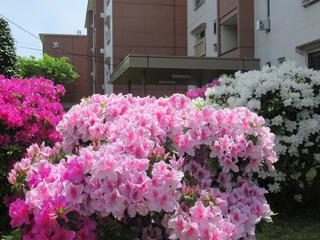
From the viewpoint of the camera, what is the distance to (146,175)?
92.8 inches

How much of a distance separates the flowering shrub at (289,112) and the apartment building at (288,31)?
5.96m

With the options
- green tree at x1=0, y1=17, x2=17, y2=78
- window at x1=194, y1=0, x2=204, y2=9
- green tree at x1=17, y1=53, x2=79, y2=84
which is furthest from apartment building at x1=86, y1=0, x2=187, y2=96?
green tree at x1=17, y1=53, x2=79, y2=84

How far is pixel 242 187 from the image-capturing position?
9.30 feet

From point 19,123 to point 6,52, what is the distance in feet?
25.2

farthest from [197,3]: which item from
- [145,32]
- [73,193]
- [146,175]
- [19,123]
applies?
[73,193]

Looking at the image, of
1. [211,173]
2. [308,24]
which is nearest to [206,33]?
[308,24]

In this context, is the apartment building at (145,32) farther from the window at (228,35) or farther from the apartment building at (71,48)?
the apartment building at (71,48)

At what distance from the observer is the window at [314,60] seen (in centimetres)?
1168

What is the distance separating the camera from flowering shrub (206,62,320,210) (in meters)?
5.66

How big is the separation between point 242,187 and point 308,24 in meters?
10.0

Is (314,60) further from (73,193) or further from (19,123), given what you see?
(73,193)

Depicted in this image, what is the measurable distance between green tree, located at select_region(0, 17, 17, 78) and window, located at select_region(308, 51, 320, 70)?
26.3 ft

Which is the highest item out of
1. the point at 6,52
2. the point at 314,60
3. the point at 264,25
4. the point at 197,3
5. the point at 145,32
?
the point at 145,32

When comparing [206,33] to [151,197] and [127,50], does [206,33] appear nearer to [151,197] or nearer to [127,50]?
[127,50]
